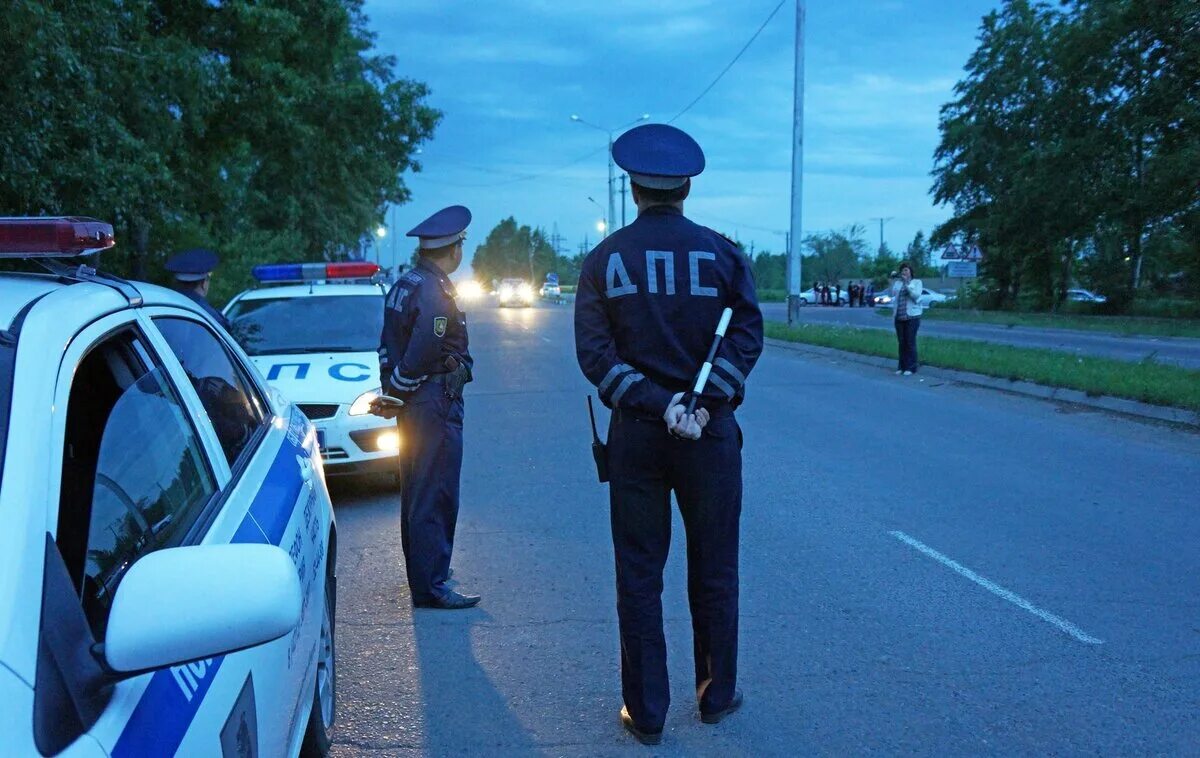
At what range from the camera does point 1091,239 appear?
48125 mm

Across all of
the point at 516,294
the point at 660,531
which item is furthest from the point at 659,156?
the point at 516,294

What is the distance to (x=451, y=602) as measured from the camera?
5391 millimetres

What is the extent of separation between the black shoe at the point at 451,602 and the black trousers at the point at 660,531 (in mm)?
1734

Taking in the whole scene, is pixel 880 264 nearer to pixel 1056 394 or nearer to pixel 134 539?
pixel 1056 394

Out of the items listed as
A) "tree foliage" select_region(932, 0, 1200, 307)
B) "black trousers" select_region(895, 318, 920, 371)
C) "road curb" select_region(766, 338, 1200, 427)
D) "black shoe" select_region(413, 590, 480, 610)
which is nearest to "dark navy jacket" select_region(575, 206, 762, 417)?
"black shoe" select_region(413, 590, 480, 610)

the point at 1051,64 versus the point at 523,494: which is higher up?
the point at 1051,64

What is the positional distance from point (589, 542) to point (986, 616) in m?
2.46

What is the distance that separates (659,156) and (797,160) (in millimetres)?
25036

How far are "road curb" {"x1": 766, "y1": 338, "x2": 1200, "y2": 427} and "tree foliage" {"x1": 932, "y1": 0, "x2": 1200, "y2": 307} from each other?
2337cm

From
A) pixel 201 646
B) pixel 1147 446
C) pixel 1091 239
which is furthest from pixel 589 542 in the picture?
pixel 1091 239

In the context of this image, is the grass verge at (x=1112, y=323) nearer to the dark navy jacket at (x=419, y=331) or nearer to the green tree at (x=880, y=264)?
the dark navy jacket at (x=419, y=331)

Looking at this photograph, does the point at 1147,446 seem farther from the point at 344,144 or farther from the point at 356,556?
the point at 344,144

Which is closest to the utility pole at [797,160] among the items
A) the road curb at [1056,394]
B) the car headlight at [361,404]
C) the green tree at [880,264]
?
the road curb at [1056,394]

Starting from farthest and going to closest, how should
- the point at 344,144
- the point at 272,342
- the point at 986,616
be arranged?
the point at 344,144 < the point at 272,342 < the point at 986,616
